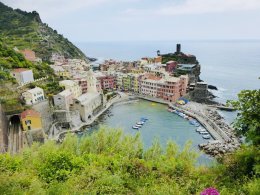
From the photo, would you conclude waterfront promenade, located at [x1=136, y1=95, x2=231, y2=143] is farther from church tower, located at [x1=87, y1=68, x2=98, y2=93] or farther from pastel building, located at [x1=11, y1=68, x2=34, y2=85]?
pastel building, located at [x1=11, y1=68, x2=34, y2=85]

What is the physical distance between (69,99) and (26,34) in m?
45.4

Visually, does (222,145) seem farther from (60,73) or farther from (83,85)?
(60,73)

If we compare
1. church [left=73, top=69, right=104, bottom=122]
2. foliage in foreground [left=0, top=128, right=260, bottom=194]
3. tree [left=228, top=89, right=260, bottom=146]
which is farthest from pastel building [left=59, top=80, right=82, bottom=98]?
tree [left=228, top=89, right=260, bottom=146]

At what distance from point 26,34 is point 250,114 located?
69.3 meters

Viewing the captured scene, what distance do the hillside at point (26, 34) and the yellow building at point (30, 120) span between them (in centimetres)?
3564

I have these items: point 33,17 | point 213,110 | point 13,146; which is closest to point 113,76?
point 213,110

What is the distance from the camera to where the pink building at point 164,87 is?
39125 millimetres

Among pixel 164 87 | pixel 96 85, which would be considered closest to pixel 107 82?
pixel 96 85

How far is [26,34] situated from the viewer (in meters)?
64.5

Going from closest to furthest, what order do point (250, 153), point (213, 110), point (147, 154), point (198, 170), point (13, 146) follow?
point (250, 153) < point (198, 170) < point (147, 154) < point (13, 146) < point (213, 110)

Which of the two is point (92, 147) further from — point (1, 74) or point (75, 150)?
point (1, 74)

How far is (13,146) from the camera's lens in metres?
19.9

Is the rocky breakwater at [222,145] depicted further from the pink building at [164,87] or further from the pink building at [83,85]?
the pink building at [83,85]

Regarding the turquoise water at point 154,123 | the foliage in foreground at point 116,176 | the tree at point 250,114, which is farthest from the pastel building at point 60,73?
the tree at point 250,114
